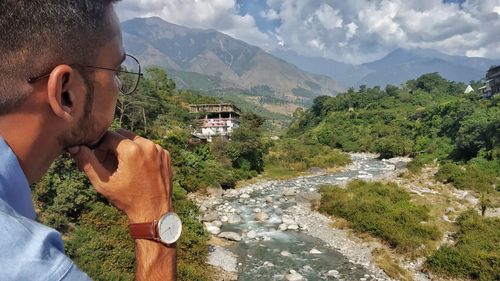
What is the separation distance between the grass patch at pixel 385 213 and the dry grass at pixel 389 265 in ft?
2.30

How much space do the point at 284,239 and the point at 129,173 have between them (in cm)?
1641

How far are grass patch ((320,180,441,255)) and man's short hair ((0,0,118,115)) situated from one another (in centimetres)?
1594

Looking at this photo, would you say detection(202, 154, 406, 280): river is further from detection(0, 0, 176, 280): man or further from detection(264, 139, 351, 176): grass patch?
detection(0, 0, 176, 280): man

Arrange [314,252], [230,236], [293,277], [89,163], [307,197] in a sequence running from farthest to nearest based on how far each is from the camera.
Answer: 1. [307,197]
2. [230,236]
3. [314,252]
4. [293,277]
5. [89,163]

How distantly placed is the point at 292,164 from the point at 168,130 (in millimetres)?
13510

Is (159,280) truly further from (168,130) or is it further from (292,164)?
(292,164)

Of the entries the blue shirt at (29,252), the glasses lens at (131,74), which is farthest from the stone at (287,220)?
the blue shirt at (29,252)

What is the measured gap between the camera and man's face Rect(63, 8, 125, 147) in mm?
1031

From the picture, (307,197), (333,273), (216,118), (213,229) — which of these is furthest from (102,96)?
(216,118)

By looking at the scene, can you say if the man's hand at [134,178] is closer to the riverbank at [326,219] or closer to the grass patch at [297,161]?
the riverbank at [326,219]

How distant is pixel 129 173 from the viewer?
1.17 m

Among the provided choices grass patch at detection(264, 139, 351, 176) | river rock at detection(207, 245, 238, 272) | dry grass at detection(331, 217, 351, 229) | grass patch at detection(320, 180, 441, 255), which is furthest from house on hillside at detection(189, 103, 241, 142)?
Answer: river rock at detection(207, 245, 238, 272)

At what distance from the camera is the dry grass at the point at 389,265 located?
514 inches

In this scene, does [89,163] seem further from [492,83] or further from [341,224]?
[492,83]
